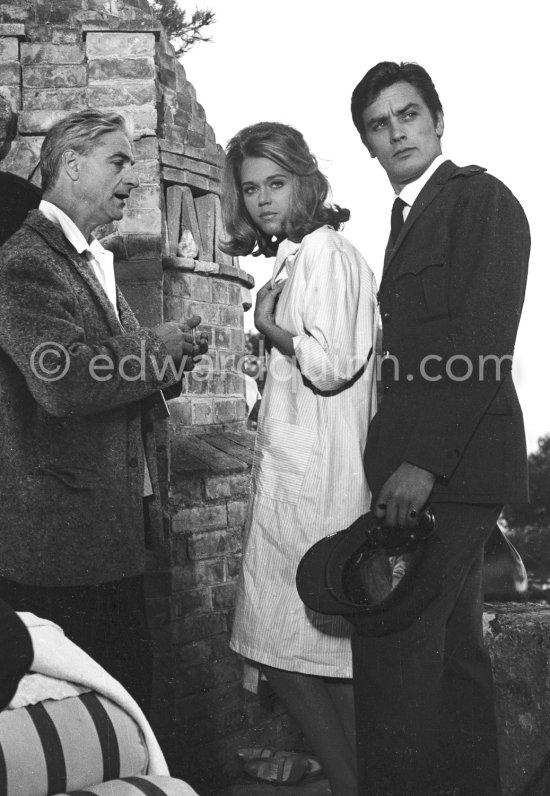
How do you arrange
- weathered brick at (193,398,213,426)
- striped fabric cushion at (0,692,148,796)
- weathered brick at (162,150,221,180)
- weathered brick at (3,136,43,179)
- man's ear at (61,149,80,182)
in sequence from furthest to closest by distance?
weathered brick at (193,398,213,426)
weathered brick at (162,150,221,180)
weathered brick at (3,136,43,179)
man's ear at (61,149,80,182)
striped fabric cushion at (0,692,148,796)

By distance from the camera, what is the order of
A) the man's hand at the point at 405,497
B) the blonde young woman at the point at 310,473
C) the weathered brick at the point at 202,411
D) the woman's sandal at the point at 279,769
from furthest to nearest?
1. the weathered brick at the point at 202,411
2. the woman's sandal at the point at 279,769
3. the blonde young woman at the point at 310,473
4. the man's hand at the point at 405,497

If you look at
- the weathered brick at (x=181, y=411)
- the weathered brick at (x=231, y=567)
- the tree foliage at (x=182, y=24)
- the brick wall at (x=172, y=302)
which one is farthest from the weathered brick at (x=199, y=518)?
the tree foliage at (x=182, y=24)

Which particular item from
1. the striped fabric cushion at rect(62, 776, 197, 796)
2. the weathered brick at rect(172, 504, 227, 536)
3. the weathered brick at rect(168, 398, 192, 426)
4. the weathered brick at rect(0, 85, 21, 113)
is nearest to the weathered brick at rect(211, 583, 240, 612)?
the weathered brick at rect(172, 504, 227, 536)

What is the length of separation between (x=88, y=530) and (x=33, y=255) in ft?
2.07

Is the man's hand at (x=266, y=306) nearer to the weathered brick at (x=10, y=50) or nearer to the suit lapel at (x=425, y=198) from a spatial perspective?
the suit lapel at (x=425, y=198)

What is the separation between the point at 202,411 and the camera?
356 centimetres

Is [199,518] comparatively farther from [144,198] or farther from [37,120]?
[37,120]

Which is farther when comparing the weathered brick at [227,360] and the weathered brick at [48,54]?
the weathered brick at [227,360]

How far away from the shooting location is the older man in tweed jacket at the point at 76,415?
76.8 inches

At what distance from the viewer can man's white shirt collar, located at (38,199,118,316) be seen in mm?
2127

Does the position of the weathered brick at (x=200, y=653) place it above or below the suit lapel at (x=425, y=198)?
below

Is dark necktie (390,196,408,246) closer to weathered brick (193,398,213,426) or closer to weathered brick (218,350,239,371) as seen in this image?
weathered brick (193,398,213,426)

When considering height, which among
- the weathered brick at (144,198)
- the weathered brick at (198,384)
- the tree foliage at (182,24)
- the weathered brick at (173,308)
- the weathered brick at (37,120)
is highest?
the tree foliage at (182,24)

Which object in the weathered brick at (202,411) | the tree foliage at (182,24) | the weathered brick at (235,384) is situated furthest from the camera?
the tree foliage at (182,24)
